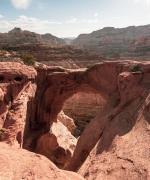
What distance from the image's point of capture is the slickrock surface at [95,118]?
48.0ft

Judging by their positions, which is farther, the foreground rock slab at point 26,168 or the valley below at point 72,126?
the valley below at point 72,126

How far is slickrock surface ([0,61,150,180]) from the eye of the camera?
1464 cm

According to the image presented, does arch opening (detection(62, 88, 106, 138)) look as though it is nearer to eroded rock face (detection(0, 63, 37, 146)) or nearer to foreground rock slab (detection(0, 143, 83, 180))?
eroded rock face (detection(0, 63, 37, 146))

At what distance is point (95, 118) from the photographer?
66.3 feet

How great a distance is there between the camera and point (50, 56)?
87.9 meters

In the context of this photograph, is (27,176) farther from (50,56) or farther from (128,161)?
(50,56)

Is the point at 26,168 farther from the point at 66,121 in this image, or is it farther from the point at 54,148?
the point at 66,121

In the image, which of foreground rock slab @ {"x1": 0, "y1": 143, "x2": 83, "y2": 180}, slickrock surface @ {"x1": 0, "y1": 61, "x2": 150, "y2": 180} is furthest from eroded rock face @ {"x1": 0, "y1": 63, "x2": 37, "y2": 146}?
foreground rock slab @ {"x1": 0, "y1": 143, "x2": 83, "y2": 180}

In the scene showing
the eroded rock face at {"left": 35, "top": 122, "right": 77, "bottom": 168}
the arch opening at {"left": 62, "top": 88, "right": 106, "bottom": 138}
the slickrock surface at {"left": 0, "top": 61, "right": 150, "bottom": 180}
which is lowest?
the arch opening at {"left": 62, "top": 88, "right": 106, "bottom": 138}

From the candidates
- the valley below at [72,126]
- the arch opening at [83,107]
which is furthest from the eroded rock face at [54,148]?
the arch opening at [83,107]

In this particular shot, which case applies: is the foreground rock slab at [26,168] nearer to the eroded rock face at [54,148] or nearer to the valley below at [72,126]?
the valley below at [72,126]

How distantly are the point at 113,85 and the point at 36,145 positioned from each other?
7.47m

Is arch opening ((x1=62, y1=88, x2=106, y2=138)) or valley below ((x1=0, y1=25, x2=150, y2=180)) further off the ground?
valley below ((x1=0, y1=25, x2=150, y2=180))

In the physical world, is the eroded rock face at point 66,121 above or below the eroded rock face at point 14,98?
below
